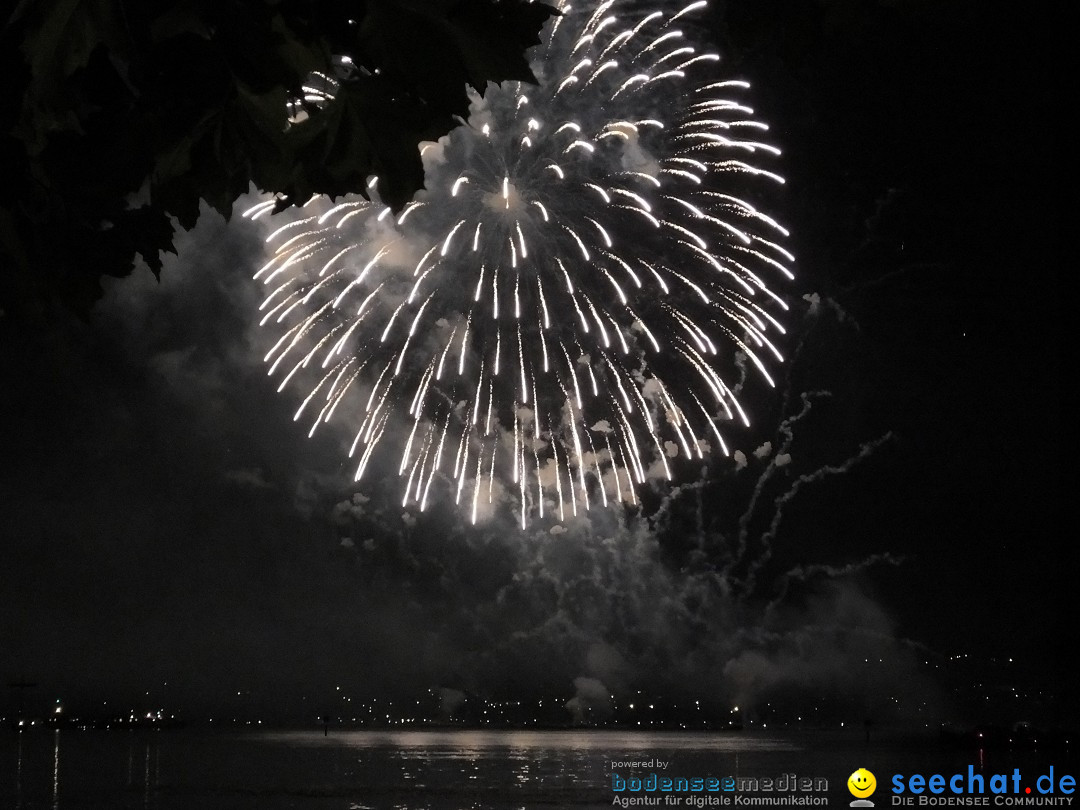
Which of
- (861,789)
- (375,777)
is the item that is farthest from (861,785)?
(375,777)

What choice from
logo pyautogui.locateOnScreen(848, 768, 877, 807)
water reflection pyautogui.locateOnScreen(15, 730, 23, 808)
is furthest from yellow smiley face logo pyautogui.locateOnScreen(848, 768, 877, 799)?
water reflection pyautogui.locateOnScreen(15, 730, 23, 808)

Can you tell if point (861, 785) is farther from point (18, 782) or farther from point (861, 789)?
point (18, 782)

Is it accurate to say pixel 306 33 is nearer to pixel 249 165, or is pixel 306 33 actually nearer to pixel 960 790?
pixel 249 165

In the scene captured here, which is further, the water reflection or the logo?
the water reflection

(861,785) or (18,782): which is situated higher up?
(861,785)

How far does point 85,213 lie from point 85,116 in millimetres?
570

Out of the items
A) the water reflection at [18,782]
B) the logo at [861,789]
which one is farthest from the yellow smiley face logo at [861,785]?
the water reflection at [18,782]

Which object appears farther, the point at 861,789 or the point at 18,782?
the point at 18,782

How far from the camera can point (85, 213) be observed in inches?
174

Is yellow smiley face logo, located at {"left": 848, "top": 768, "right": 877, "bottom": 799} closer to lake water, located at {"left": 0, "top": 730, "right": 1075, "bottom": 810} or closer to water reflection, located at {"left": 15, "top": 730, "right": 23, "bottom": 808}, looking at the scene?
lake water, located at {"left": 0, "top": 730, "right": 1075, "bottom": 810}

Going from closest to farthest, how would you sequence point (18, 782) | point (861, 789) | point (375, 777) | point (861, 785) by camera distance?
point (861, 785) → point (861, 789) → point (18, 782) → point (375, 777)

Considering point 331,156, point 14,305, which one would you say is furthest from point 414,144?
point 14,305

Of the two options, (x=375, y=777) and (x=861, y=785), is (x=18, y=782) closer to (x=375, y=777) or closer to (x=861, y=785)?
(x=375, y=777)

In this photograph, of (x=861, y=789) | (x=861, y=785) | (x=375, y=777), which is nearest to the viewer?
(x=861, y=785)
